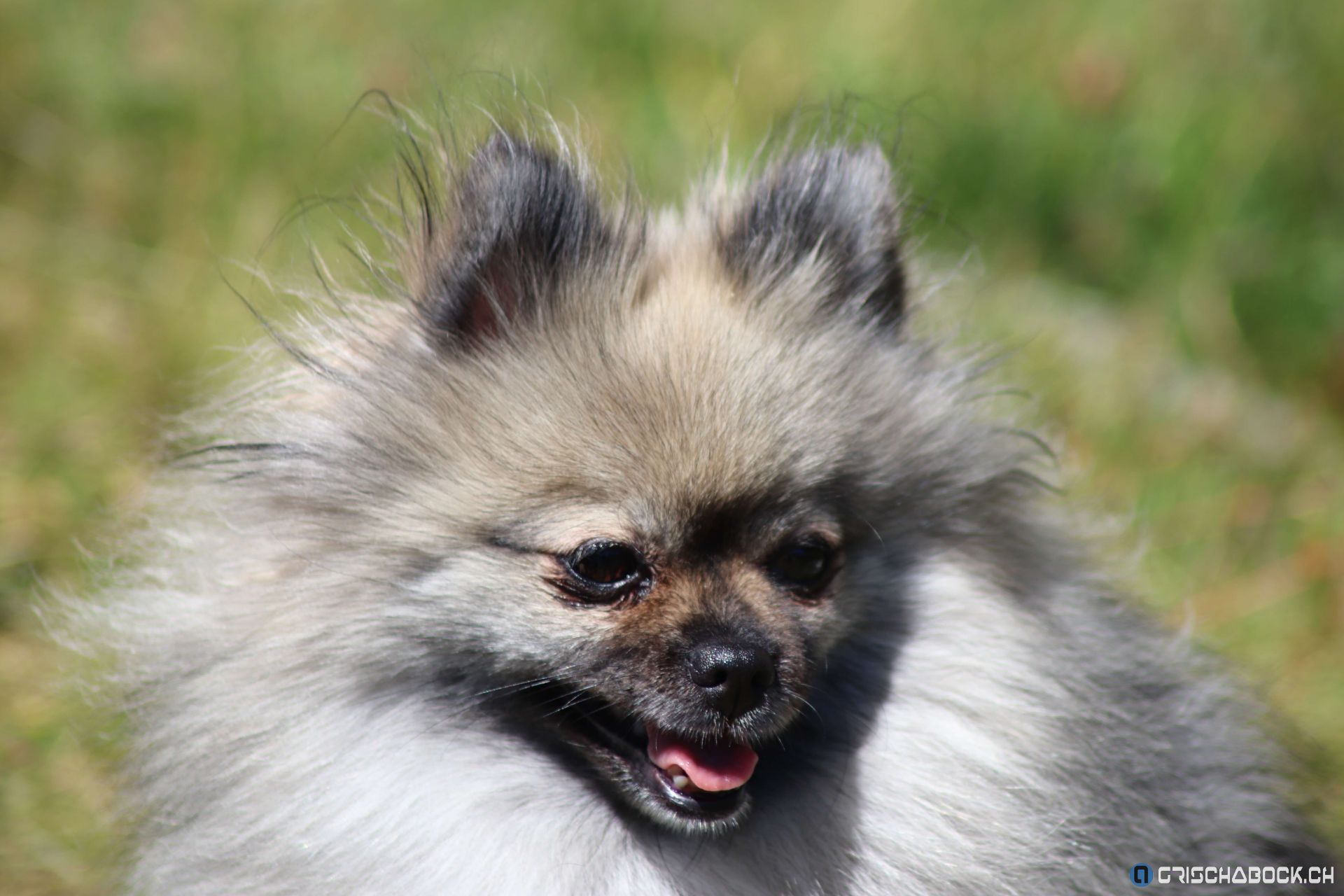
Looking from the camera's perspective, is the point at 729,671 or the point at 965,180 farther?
the point at 965,180

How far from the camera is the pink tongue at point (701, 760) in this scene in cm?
245

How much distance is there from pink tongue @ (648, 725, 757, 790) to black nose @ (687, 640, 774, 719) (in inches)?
6.1

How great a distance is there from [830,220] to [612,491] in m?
0.88

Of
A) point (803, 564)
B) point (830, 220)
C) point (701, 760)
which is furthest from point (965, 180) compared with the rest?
point (701, 760)

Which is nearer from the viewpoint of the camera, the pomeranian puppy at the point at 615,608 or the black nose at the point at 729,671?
the black nose at the point at 729,671

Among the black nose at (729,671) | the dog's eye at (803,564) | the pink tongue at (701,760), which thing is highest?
the dog's eye at (803,564)

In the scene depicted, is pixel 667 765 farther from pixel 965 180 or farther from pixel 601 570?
pixel 965 180

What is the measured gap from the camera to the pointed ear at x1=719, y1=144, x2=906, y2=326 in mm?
2803

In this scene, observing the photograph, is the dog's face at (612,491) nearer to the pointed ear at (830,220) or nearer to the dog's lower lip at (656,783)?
the dog's lower lip at (656,783)

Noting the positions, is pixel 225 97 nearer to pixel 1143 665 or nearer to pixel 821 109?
pixel 821 109

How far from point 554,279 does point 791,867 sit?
1.30 m

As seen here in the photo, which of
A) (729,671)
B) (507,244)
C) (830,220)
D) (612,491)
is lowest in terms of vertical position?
(729,671)

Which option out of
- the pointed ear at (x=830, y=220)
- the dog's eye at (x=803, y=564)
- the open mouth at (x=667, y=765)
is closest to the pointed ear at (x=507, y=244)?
the pointed ear at (x=830, y=220)

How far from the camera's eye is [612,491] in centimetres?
240
